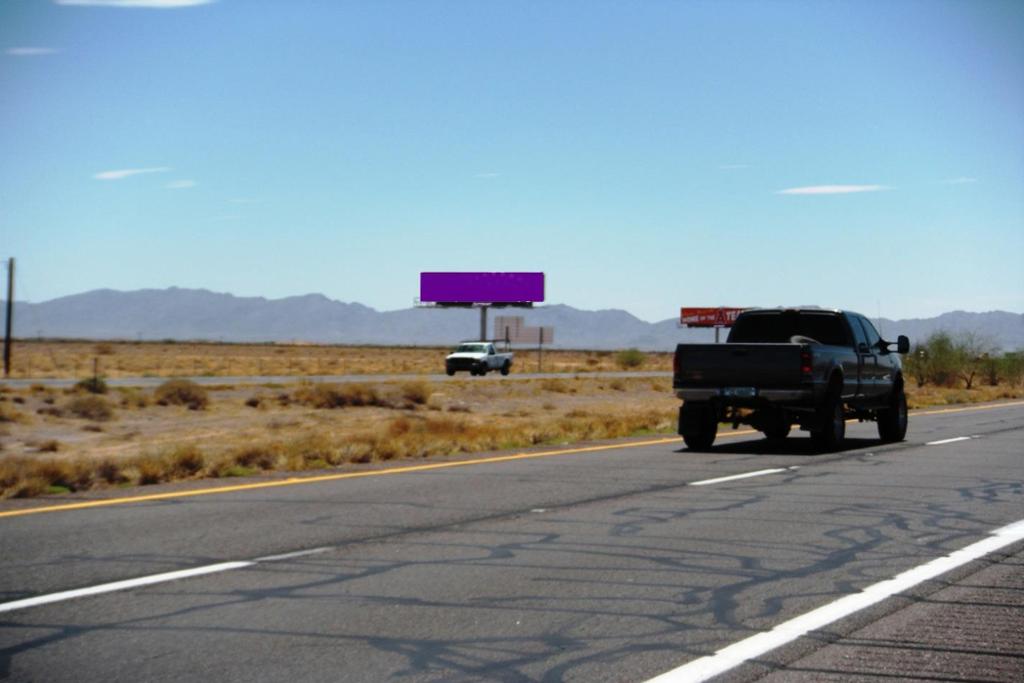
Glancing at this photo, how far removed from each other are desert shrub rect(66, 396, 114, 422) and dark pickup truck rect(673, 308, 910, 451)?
2096cm

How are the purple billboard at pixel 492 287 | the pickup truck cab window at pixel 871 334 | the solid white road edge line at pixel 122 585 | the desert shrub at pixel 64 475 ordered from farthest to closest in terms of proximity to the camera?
the purple billboard at pixel 492 287 → the pickup truck cab window at pixel 871 334 → the desert shrub at pixel 64 475 → the solid white road edge line at pixel 122 585

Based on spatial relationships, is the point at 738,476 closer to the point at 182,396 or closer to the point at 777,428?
the point at 777,428

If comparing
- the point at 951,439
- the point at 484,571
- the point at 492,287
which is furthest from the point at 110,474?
the point at 492,287

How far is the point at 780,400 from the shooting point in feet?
61.1

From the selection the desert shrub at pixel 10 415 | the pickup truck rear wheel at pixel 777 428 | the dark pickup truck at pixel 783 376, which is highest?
the dark pickup truck at pixel 783 376

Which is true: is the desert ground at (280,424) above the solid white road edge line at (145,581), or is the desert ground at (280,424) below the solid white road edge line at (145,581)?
below

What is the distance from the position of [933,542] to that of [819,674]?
452 cm

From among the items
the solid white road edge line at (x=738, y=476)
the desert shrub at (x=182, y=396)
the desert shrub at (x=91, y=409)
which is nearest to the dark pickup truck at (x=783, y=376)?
the solid white road edge line at (x=738, y=476)

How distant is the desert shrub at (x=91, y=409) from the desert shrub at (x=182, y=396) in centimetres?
374

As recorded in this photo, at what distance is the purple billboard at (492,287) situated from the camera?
11319 cm

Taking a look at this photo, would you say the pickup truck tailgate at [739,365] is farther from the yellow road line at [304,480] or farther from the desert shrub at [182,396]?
the desert shrub at [182,396]

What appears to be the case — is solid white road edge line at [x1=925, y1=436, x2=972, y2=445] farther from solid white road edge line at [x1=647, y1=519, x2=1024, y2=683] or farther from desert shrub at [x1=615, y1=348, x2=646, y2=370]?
desert shrub at [x1=615, y1=348, x2=646, y2=370]

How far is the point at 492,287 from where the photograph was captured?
113562 millimetres

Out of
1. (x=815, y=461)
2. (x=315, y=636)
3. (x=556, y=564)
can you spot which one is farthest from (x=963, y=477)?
(x=315, y=636)
